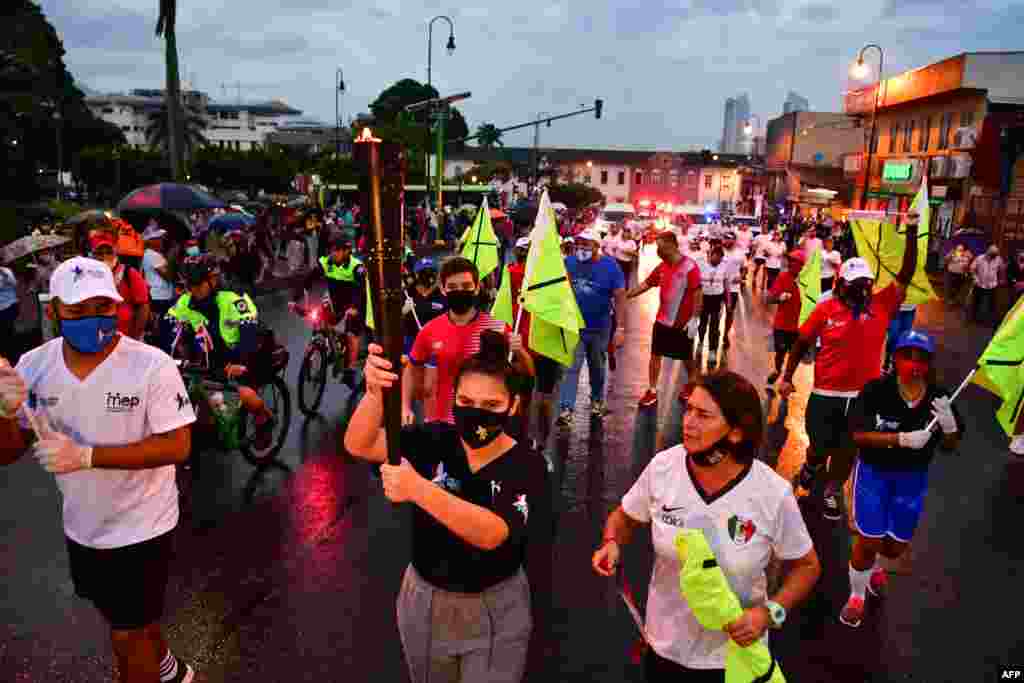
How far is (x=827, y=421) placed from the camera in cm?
614

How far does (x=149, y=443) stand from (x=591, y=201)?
73308 mm

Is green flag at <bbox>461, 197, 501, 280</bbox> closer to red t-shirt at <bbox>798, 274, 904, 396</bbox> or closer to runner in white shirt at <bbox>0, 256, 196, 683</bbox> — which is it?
red t-shirt at <bbox>798, 274, 904, 396</bbox>

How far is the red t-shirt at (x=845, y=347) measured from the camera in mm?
5918

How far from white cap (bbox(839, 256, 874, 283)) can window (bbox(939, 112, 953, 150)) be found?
117 ft

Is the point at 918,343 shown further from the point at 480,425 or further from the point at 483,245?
the point at 483,245

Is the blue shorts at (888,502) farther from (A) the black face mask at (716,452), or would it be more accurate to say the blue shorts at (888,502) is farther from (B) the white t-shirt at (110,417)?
(B) the white t-shirt at (110,417)

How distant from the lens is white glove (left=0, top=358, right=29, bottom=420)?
9.25ft

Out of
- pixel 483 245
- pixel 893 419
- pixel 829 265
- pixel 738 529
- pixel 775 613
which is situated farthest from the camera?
pixel 829 265

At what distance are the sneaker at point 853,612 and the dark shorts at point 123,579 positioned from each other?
3.85 m

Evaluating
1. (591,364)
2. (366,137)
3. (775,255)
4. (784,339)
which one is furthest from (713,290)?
(366,137)

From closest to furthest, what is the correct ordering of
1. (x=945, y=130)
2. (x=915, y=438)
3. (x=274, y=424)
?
(x=915, y=438) < (x=274, y=424) < (x=945, y=130)

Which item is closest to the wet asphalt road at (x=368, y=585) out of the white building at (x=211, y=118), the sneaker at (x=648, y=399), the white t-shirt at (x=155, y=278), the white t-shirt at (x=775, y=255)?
the sneaker at (x=648, y=399)

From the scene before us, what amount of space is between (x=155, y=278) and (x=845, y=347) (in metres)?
8.66

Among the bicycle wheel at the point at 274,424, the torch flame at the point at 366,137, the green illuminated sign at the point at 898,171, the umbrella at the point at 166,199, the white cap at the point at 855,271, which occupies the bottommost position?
Result: the bicycle wheel at the point at 274,424
